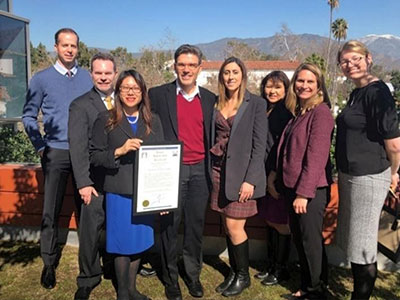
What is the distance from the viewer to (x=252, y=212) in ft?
12.0

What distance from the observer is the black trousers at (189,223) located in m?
3.62

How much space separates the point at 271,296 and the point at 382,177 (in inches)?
68.4

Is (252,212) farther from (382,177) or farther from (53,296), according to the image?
(53,296)

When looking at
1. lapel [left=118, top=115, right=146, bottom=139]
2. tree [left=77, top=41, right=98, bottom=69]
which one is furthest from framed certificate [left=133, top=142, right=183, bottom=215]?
tree [left=77, top=41, right=98, bottom=69]

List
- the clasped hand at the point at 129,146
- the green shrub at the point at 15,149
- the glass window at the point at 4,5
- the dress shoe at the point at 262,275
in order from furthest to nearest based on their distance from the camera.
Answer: the glass window at the point at 4,5, the green shrub at the point at 15,149, the dress shoe at the point at 262,275, the clasped hand at the point at 129,146

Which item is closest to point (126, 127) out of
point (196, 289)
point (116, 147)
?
point (116, 147)

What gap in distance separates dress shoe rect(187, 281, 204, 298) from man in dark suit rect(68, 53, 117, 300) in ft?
3.52

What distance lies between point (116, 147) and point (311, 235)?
2006 millimetres

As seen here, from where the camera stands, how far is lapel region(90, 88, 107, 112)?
337 cm

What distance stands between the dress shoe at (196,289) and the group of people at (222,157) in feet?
0.04

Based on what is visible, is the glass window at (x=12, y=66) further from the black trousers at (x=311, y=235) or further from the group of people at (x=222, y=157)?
the black trousers at (x=311, y=235)

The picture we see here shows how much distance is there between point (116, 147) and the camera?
3.17 metres

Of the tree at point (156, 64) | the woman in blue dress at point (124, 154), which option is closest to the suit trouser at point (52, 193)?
the woman in blue dress at point (124, 154)

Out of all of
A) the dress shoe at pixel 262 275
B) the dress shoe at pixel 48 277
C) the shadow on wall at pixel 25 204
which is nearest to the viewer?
the dress shoe at pixel 48 277
